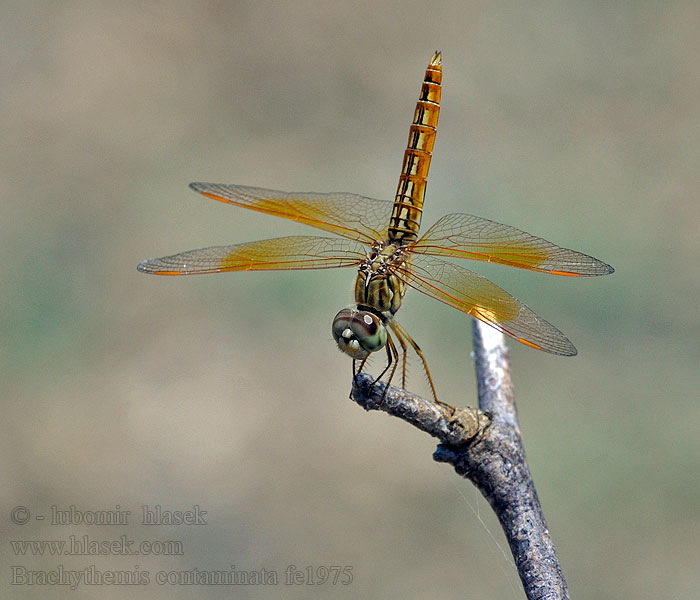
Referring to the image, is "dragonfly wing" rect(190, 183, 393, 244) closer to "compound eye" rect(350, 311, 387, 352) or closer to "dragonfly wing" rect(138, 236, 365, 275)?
"dragonfly wing" rect(138, 236, 365, 275)

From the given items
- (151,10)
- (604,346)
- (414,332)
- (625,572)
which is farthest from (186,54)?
(625,572)

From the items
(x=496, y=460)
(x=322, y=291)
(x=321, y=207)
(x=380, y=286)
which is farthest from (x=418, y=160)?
(x=322, y=291)

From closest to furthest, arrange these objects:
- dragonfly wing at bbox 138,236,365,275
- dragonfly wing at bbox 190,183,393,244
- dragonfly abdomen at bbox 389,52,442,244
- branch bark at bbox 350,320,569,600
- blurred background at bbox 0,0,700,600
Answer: branch bark at bbox 350,320,569,600
dragonfly wing at bbox 138,236,365,275
dragonfly wing at bbox 190,183,393,244
dragonfly abdomen at bbox 389,52,442,244
blurred background at bbox 0,0,700,600

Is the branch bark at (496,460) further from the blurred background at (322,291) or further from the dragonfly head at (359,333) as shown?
the blurred background at (322,291)

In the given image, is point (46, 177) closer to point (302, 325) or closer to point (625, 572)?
point (302, 325)

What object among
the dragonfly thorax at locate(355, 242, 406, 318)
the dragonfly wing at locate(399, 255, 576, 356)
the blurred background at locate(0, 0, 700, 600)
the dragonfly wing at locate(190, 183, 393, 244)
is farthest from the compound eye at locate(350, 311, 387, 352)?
the blurred background at locate(0, 0, 700, 600)

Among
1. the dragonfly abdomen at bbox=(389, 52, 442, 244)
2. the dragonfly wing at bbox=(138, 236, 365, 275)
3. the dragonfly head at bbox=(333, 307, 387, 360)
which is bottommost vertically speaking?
the dragonfly head at bbox=(333, 307, 387, 360)
